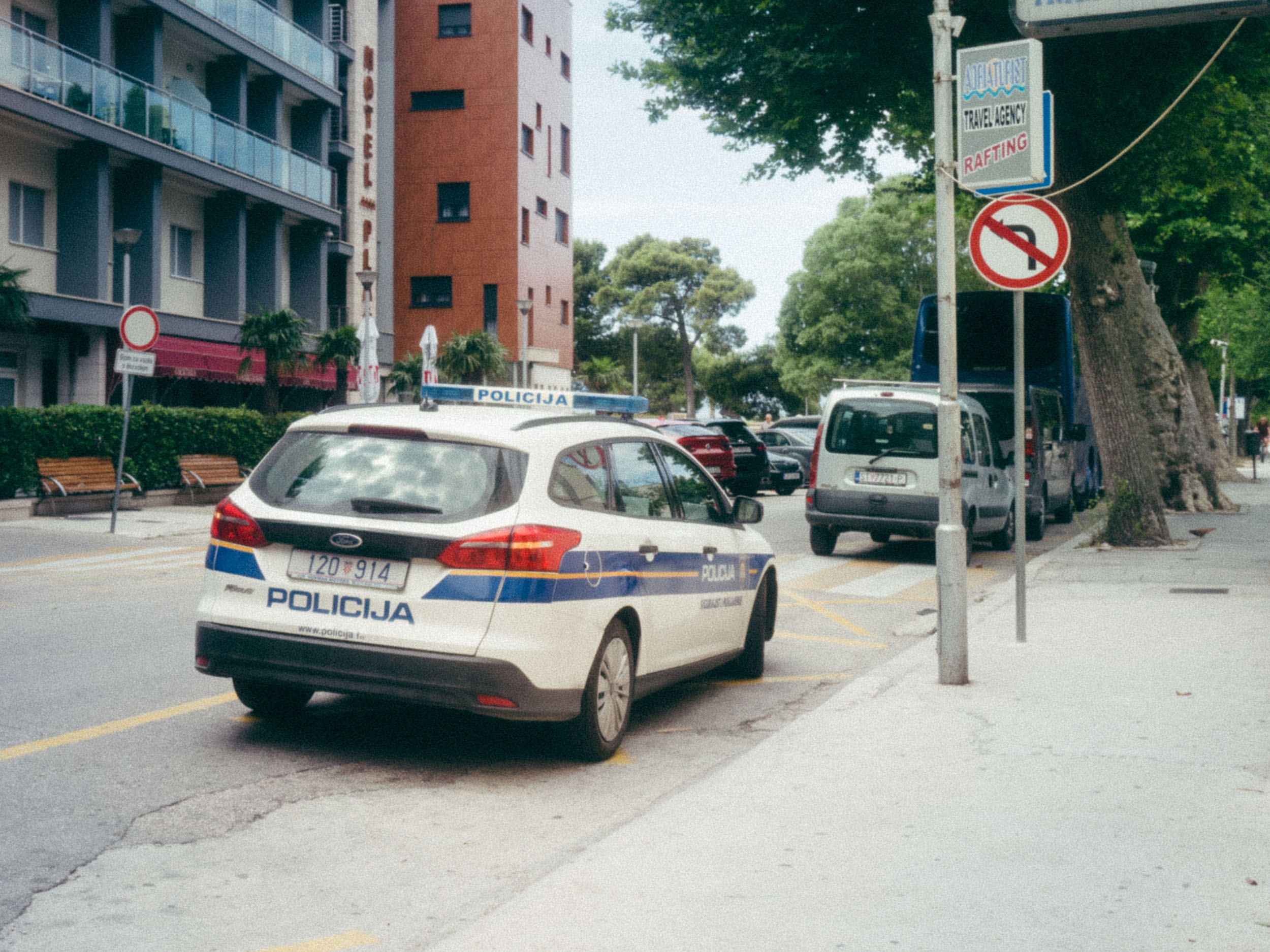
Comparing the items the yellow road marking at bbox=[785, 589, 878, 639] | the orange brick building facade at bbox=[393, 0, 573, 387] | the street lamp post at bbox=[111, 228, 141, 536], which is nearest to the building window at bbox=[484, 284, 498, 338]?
the orange brick building facade at bbox=[393, 0, 573, 387]

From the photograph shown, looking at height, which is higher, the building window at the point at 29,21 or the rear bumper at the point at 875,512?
the building window at the point at 29,21

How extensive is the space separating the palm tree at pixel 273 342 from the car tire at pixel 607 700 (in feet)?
80.6

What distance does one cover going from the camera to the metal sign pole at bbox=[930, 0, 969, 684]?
7527mm

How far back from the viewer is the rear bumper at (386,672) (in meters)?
5.44

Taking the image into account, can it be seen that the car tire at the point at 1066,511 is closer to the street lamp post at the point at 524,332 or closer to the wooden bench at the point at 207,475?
the wooden bench at the point at 207,475

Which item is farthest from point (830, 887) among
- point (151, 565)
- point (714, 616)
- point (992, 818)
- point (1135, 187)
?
point (1135, 187)

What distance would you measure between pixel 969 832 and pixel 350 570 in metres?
2.66

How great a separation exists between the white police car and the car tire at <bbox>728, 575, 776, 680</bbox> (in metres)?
1.65

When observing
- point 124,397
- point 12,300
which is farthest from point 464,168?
point 124,397

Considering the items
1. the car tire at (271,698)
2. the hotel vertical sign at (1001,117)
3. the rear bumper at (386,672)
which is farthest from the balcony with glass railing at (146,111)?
the rear bumper at (386,672)

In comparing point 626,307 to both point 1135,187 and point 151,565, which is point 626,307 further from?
point 151,565

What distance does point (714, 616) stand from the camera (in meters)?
7.32

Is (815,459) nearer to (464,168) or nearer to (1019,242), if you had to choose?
(1019,242)

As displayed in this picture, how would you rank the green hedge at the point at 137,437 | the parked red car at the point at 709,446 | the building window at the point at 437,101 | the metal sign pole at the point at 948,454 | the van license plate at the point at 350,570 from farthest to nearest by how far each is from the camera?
1. the building window at the point at 437,101
2. the parked red car at the point at 709,446
3. the green hedge at the point at 137,437
4. the metal sign pole at the point at 948,454
5. the van license plate at the point at 350,570
